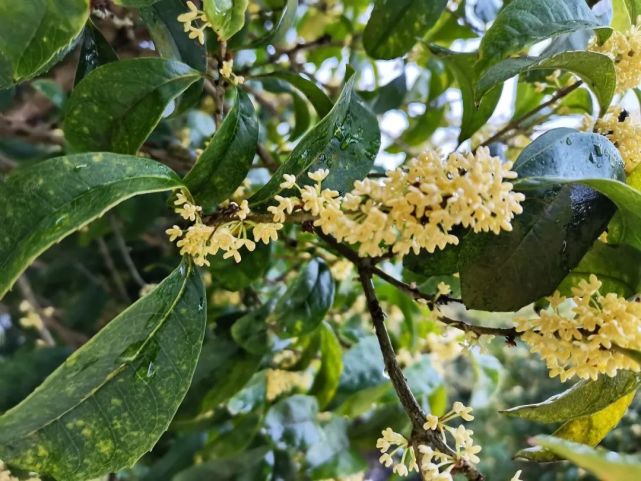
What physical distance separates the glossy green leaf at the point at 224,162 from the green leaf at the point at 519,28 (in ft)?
0.65

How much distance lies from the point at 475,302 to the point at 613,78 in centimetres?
21

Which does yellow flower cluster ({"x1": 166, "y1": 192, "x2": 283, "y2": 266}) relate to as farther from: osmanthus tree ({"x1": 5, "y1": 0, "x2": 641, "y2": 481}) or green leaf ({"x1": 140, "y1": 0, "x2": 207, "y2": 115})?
green leaf ({"x1": 140, "y1": 0, "x2": 207, "y2": 115})

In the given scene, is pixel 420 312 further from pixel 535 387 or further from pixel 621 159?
pixel 535 387

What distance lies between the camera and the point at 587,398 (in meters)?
0.53

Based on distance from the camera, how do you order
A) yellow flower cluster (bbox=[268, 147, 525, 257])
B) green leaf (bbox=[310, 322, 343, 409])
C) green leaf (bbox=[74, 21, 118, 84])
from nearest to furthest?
yellow flower cluster (bbox=[268, 147, 525, 257]), green leaf (bbox=[74, 21, 118, 84]), green leaf (bbox=[310, 322, 343, 409])

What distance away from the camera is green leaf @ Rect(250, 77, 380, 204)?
1.64ft

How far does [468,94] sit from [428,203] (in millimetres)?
302

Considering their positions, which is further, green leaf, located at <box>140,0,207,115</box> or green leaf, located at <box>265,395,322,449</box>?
green leaf, located at <box>265,395,322,449</box>

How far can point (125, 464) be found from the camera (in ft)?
1.56

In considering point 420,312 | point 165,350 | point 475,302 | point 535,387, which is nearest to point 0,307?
point 420,312

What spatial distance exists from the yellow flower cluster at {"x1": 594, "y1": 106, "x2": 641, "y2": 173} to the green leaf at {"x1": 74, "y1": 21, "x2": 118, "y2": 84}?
1.46 feet

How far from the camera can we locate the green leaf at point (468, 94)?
2.15 ft


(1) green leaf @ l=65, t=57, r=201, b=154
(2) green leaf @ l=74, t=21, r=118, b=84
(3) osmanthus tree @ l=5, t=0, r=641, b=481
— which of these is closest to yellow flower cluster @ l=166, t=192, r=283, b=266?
(3) osmanthus tree @ l=5, t=0, r=641, b=481

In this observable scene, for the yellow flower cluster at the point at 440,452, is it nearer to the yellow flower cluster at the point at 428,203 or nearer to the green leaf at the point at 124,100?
the yellow flower cluster at the point at 428,203
